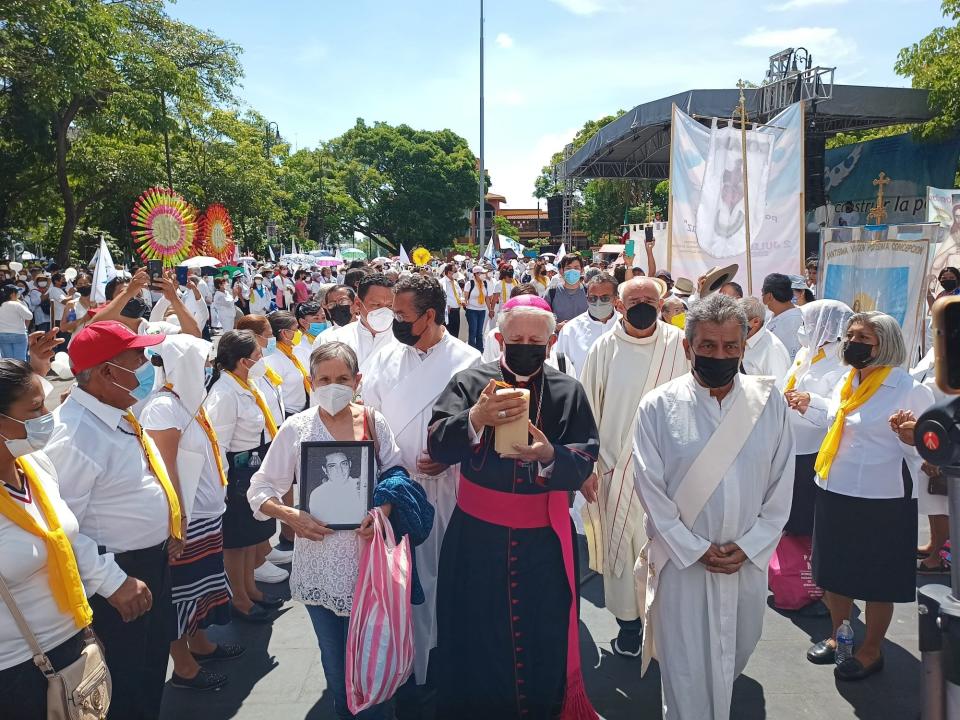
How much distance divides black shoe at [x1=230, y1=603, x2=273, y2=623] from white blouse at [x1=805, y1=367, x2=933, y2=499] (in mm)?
3437

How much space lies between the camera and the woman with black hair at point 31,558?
2217 mm

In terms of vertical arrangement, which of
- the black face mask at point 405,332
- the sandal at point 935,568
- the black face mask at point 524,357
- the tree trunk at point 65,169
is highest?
the tree trunk at point 65,169

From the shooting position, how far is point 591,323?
20.5ft

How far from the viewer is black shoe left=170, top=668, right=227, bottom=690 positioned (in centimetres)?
379

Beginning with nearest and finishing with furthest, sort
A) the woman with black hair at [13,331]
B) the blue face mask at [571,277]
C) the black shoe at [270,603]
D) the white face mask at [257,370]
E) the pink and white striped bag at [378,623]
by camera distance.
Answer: the pink and white striped bag at [378,623], the white face mask at [257,370], the black shoe at [270,603], the woman with black hair at [13,331], the blue face mask at [571,277]

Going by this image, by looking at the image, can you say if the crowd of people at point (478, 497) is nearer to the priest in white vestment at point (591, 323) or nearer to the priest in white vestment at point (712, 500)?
the priest in white vestment at point (712, 500)

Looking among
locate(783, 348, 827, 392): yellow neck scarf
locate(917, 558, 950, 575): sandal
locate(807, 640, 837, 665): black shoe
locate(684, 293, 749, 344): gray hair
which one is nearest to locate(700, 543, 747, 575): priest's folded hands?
locate(684, 293, 749, 344): gray hair

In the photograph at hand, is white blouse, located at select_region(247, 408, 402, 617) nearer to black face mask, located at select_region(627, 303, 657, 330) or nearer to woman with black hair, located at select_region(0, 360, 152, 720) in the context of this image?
Answer: woman with black hair, located at select_region(0, 360, 152, 720)

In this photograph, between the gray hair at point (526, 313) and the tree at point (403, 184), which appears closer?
the gray hair at point (526, 313)

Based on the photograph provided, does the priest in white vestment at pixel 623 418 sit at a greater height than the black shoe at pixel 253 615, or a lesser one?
greater

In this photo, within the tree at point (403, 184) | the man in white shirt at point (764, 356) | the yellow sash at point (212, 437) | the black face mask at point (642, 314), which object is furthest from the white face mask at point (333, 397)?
the tree at point (403, 184)

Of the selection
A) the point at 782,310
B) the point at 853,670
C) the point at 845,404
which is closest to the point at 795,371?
the point at 845,404

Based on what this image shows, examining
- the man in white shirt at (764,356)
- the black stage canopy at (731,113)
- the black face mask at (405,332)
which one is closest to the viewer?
the black face mask at (405,332)

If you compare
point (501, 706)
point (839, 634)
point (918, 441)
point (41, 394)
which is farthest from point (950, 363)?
point (839, 634)
